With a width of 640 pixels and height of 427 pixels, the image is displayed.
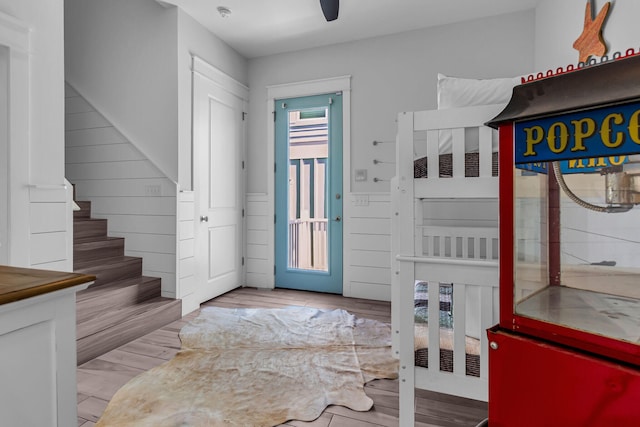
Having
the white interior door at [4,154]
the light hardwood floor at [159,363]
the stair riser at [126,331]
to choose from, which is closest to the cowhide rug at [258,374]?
the light hardwood floor at [159,363]

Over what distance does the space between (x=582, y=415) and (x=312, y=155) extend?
11.7 ft

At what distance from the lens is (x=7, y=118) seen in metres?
2.03

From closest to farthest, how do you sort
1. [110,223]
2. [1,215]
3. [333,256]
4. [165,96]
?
[1,215]
[165,96]
[110,223]
[333,256]

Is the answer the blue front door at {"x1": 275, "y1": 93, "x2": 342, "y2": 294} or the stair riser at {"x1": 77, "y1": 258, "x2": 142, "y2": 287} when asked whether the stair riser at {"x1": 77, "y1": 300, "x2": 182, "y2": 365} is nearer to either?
the stair riser at {"x1": 77, "y1": 258, "x2": 142, "y2": 287}

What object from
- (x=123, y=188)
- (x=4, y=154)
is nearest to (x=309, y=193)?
(x=123, y=188)

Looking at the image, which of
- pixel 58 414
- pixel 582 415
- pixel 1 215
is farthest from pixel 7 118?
pixel 582 415

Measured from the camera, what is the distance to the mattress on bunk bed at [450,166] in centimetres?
138

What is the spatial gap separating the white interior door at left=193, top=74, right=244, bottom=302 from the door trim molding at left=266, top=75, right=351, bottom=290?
0.35 m

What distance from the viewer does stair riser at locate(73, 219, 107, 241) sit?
10.4 ft

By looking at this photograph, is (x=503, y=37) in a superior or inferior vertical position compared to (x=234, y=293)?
superior

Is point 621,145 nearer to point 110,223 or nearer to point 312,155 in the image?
point 312,155

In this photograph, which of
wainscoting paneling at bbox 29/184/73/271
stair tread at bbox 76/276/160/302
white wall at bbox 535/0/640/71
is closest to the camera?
white wall at bbox 535/0/640/71

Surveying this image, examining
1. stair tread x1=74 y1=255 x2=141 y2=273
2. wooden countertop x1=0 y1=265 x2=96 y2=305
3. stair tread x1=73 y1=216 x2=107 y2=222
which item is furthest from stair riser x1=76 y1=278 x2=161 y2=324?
wooden countertop x1=0 y1=265 x2=96 y2=305

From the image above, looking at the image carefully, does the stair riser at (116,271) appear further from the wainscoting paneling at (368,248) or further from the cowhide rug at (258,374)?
the wainscoting paneling at (368,248)
